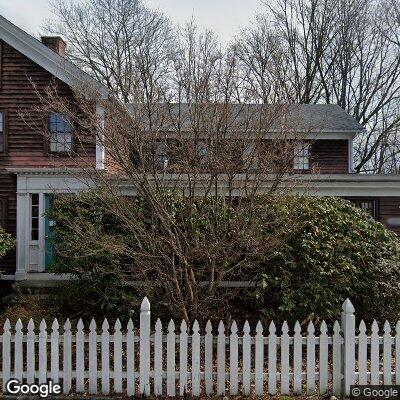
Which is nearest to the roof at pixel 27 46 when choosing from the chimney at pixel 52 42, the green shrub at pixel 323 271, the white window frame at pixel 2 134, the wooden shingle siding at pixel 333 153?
the white window frame at pixel 2 134

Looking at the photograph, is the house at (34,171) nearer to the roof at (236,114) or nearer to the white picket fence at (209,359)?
the roof at (236,114)

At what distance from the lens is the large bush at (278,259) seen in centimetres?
728

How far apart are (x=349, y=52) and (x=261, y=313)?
1168 inches

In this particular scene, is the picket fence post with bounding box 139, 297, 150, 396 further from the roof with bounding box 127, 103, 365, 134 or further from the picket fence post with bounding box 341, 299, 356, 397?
the roof with bounding box 127, 103, 365, 134

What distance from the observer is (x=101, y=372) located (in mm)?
6156

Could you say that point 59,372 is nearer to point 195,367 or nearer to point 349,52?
point 195,367

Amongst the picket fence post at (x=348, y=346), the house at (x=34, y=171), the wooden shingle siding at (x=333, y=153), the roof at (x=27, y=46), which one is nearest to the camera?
the picket fence post at (x=348, y=346)

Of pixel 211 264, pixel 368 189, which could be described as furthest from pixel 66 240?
pixel 368 189

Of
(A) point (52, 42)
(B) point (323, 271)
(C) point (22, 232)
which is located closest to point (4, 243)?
(C) point (22, 232)

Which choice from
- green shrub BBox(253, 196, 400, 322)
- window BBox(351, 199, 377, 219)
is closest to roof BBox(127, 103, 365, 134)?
green shrub BBox(253, 196, 400, 322)

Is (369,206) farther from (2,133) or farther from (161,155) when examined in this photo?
(2,133)

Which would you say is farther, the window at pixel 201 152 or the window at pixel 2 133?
the window at pixel 2 133

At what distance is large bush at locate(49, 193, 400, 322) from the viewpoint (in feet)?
23.9

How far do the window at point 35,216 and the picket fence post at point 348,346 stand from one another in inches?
398
